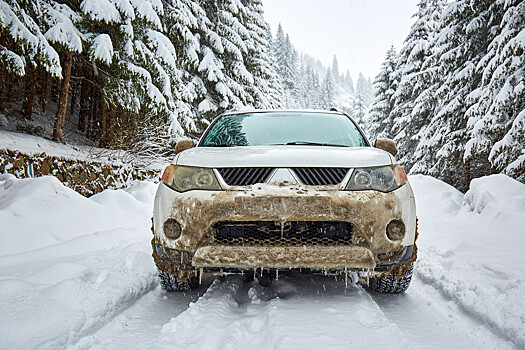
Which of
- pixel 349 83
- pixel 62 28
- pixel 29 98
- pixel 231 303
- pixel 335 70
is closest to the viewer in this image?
pixel 231 303

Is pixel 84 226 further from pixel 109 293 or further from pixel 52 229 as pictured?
pixel 109 293

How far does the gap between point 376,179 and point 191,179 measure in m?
1.30

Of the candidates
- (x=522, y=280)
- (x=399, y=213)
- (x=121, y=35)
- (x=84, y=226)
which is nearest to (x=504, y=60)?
(x=522, y=280)

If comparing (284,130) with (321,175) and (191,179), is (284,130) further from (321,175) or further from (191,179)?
(191,179)

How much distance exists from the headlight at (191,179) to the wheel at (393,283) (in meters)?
1.53

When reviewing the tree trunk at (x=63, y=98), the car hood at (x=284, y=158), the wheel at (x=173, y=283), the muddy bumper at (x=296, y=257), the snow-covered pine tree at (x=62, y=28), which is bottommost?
the wheel at (x=173, y=283)

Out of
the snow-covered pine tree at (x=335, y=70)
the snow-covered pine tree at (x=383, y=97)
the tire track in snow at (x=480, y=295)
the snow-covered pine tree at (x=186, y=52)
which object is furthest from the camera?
the snow-covered pine tree at (x=335, y=70)

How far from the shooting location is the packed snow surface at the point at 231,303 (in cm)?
193

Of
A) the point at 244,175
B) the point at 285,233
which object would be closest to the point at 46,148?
the point at 244,175

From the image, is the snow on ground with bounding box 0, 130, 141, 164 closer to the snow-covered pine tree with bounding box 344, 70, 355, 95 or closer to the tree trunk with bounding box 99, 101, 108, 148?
the tree trunk with bounding box 99, 101, 108, 148

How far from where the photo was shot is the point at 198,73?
49.9 feet

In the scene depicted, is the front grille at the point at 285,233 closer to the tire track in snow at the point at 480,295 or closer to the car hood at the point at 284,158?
the car hood at the point at 284,158

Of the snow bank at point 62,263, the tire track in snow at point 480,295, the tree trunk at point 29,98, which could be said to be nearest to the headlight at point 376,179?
the tire track in snow at point 480,295

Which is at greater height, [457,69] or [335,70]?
[335,70]
